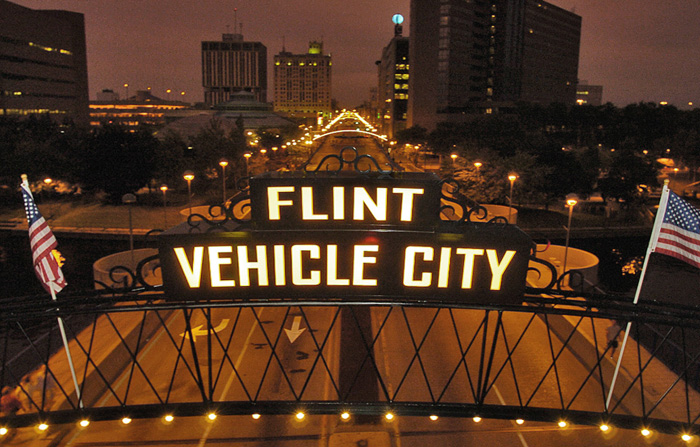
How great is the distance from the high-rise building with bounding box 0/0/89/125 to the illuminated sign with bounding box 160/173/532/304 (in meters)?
116

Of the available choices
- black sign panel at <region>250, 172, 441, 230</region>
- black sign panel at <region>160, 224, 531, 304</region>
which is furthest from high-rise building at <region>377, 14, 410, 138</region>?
black sign panel at <region>160, 224, 531, 304</region>

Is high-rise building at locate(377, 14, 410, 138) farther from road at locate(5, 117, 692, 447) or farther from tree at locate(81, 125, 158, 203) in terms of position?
road at locate(5, 117, 692, 447)

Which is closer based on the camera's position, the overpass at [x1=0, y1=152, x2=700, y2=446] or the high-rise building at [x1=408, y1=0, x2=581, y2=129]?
the overpass at [x1=0, y1=152, x2=700, y2=446]

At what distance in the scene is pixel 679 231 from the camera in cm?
723

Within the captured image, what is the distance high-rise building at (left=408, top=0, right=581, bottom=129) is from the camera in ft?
431

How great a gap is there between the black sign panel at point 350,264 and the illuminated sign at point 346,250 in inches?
0.6

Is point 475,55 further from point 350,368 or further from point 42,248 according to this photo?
point 42,248

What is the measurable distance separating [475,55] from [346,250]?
144 metres

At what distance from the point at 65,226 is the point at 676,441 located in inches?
1708

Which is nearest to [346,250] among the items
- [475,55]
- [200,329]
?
[200,329]

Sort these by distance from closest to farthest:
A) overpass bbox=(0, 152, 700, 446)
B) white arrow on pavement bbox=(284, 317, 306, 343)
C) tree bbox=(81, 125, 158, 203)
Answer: overpass bbox=(0, 152, 700, 446), white arrow on pavement bbox=(284, 317, 306, 343), tree bbox=(81, 125, 158, 203)

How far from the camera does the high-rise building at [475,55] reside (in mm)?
131375

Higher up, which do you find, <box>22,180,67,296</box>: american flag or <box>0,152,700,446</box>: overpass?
<box>22,180,67,296</box>: american flag

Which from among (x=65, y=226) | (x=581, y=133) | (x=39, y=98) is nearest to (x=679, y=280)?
(x=65, y=226)
